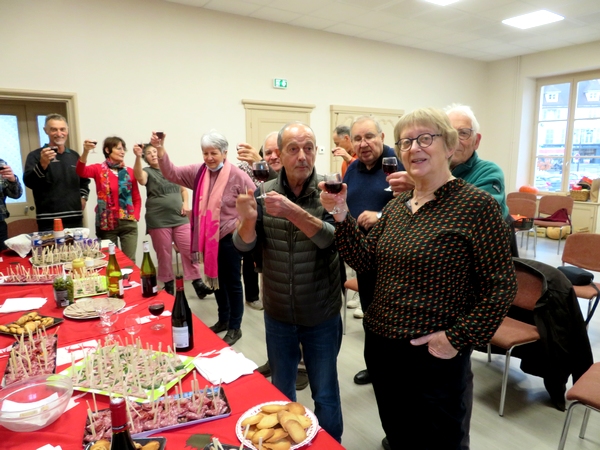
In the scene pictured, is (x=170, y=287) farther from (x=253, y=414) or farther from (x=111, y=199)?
(x=253, y=414)

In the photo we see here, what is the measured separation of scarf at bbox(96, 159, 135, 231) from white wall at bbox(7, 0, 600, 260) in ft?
3.43

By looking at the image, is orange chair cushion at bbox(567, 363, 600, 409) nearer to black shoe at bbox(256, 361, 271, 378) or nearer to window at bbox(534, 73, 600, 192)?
black shoe at bbox(256, 361, 271, 378)

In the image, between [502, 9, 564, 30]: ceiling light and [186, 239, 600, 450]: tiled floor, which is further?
[502, 9, 564, 30]: ceiling light

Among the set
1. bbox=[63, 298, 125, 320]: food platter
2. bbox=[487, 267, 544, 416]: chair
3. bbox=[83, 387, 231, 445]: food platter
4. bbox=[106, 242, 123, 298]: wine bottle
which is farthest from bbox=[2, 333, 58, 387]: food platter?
bbox=[487, 267, 544, 416]: chair

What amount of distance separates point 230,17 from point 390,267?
5173 mm

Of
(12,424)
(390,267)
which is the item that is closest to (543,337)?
(390,267)

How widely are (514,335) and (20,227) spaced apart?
14.3ft

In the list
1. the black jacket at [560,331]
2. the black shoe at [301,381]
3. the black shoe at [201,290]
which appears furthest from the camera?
the black shoe at [201,290]

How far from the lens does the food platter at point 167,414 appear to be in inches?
41.4

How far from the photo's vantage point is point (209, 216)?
3041mm

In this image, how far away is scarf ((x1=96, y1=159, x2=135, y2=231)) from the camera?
153 inches

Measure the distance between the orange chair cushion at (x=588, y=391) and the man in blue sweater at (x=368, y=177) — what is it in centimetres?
101

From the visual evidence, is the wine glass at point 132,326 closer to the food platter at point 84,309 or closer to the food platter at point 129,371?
the food platter at point 129,371

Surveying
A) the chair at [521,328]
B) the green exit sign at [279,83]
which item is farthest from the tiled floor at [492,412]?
the green exit sign at [279,83]
